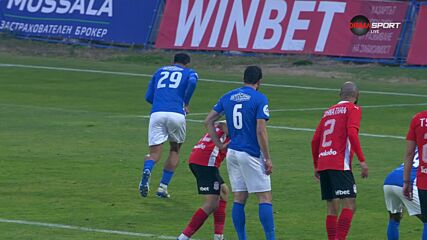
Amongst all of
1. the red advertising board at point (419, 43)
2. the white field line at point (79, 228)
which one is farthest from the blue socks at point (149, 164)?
the red advertising board at point (419, 43)

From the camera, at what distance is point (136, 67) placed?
41938 millimetres

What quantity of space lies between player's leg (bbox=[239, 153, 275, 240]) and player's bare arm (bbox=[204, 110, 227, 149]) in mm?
529

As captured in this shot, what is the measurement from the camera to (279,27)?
40438mm

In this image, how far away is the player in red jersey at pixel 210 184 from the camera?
45.8 ft

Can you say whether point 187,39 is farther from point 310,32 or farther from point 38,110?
point 38,110

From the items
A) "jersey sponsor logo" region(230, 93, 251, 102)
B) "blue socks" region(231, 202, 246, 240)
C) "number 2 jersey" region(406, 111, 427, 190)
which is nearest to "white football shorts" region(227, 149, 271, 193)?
"blue socks" region(231, 202, 246, 240)

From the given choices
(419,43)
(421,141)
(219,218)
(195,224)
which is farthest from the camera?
(419,43)

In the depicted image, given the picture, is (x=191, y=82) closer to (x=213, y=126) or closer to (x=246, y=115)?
(x=213, y=126)

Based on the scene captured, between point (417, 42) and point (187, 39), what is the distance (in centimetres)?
868

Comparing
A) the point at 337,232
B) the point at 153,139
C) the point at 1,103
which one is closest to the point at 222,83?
the point at 1,103

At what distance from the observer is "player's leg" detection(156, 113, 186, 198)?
58.1ft

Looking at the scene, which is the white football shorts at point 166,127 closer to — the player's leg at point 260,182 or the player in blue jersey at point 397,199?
the player's leg at point 260,182

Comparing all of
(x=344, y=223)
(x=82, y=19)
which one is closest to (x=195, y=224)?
(x=344, y=223)

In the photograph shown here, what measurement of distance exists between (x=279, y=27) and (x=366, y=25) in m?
3.25
